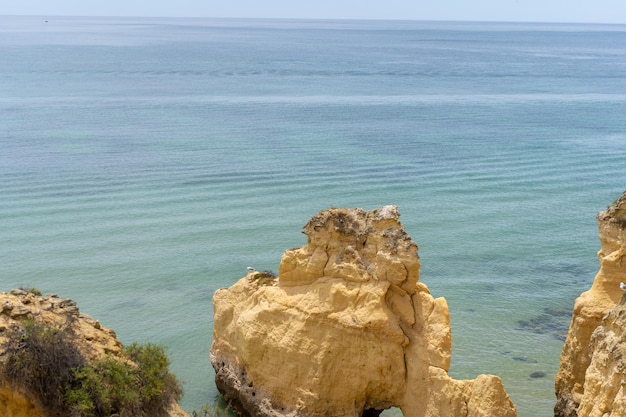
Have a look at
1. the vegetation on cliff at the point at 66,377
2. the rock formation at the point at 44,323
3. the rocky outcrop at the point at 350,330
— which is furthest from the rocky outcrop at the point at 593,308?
the vegetation on cliff at the point at 66,377

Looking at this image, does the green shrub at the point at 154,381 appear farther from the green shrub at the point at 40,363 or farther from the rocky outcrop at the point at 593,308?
the rocky outcrop at the point at 593,308

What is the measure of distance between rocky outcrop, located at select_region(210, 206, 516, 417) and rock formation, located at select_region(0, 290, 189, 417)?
189 cm

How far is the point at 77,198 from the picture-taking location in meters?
35.0

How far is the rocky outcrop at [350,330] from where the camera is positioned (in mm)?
13945

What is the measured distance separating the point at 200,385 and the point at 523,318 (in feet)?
30.8

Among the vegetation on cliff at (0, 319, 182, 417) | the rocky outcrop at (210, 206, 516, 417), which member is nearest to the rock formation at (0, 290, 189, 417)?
the vegetation on cliff at (0, 319, 182, 417)

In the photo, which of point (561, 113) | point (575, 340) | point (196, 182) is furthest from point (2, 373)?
point (561, 113)

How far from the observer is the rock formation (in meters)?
12.4

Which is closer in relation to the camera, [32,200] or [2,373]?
[2,373]

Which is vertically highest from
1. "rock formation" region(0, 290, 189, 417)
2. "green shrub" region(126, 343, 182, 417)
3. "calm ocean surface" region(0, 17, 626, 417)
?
"rock formation" region(0, 290, 189, 417)

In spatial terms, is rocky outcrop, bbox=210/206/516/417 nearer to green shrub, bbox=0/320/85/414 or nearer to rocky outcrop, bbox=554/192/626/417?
rocky outcrop, bbox=554/192/626/417

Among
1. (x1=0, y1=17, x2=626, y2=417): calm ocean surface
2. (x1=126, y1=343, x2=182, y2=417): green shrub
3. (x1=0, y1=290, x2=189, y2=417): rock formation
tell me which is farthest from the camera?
(x1=0, y1=17, x2=626, y2=417): calm ocean surface

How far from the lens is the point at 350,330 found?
1416 centimetres

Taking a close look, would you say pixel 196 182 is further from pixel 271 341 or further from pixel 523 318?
pixel 271 341
